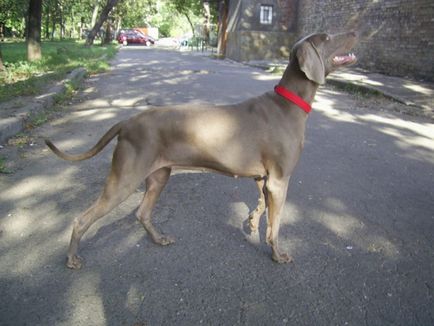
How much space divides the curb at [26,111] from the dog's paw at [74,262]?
3.17 metres

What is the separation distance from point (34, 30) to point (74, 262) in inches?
508

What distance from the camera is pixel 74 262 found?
108 inches

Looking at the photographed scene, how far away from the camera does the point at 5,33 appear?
145 ft

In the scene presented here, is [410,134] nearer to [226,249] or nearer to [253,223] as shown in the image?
[253,223]

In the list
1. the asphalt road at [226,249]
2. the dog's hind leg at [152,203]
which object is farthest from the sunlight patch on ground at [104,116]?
the dog's hind leg at [152,203]

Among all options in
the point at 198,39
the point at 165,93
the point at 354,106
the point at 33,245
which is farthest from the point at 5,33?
the point at 33,245

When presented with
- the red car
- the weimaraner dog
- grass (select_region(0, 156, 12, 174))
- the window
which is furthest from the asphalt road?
the red car

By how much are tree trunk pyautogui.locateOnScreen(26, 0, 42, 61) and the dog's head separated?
42.5 feet

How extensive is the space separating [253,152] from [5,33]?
50.3 meters

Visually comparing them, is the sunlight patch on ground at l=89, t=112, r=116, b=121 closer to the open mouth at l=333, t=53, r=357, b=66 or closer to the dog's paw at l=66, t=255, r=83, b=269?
the dog's paw at l=66, t=255, r=83, b=269

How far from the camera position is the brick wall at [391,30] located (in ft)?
42.1

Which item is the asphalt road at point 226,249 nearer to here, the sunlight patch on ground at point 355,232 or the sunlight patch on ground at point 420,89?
the sunlight patch on ground at point 355,232

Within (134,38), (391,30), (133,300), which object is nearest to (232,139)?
(133,300)

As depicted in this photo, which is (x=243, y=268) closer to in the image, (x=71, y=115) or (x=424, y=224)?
(x=424, y=224)
